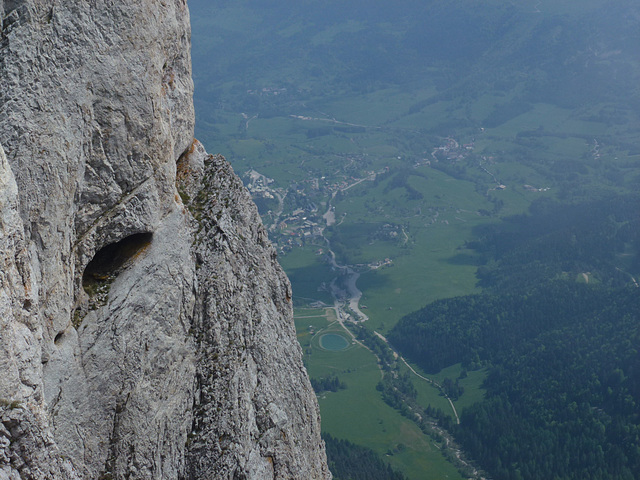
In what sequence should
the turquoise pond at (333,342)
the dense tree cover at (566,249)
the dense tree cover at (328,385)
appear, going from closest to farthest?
the dense tree cover at (328,385), the turquoise pond at (333,342), the dense tree cover at (566,249)

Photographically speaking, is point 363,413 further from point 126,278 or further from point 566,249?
point 126,278

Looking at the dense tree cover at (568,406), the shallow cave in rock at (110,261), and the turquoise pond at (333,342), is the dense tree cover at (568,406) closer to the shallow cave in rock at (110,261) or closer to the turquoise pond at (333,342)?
the turquoise pond at (333,342)

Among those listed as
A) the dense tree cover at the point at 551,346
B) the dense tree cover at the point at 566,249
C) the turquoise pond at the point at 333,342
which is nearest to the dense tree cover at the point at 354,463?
the dense tree cover at the point at 551,346

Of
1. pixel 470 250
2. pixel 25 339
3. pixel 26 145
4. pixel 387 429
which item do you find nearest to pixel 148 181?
pixel 26 145

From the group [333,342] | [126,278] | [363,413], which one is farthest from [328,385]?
[126,278]

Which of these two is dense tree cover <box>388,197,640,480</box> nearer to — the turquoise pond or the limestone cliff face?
the turquoise pond

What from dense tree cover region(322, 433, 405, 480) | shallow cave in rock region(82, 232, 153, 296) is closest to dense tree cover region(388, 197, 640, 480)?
dense tree cover region(322, 433, 405, 480)
